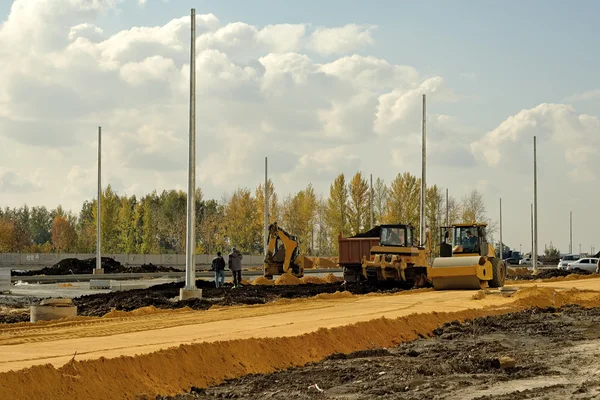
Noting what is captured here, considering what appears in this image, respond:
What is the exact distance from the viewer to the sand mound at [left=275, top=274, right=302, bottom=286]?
4009 cm

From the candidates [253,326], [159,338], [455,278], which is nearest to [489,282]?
[455,278]

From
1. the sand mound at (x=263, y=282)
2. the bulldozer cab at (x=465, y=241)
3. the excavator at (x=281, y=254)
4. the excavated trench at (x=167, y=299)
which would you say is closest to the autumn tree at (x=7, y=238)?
the excavator at (x=281, y=254)

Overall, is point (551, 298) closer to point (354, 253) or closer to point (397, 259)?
point (397, 259)

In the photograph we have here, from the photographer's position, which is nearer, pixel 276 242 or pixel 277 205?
pixel 276 242

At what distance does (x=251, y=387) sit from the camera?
12.2 meters

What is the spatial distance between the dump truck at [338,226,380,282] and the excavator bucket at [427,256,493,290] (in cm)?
453

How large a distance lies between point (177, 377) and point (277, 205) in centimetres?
9518

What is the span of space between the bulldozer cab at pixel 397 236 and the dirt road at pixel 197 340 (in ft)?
23.5

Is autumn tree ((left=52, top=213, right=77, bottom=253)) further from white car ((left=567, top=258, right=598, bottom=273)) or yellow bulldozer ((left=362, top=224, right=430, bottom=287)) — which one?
yellow bulldozer ((left=362, top=224, right=430, bottom=287))

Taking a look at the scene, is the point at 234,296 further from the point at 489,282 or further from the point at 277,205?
the point at 277,205

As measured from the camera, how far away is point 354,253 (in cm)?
3709

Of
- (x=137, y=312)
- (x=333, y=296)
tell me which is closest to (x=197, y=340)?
(x=137, y=312)

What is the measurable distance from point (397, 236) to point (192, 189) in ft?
35.3

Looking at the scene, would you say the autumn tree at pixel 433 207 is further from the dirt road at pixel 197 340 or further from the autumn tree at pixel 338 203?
the dirt road at pixel 197 340
